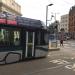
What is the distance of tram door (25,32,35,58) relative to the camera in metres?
19.3

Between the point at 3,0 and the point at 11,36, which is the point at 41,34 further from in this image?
the point at 3,0

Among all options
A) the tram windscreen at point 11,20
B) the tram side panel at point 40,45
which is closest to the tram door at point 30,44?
the tram side panel at point 40,45

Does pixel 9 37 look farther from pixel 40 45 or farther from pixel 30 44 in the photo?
pixel 40 45

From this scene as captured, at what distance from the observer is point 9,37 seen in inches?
694

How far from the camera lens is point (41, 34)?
21.3 metres

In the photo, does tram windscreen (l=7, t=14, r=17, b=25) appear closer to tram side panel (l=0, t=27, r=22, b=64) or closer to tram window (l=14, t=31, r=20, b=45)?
tram side panel (l=0, t=27, r=22, b=64)

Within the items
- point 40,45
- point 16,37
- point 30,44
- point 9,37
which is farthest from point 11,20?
point 40,45

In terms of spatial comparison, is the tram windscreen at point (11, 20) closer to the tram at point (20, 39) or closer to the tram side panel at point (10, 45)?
the tram at point (20, 39)

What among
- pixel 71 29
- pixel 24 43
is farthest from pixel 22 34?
pixel 71 29

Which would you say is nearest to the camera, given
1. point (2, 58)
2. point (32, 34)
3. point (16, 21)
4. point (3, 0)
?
point (2, 58)

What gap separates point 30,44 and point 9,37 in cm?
243

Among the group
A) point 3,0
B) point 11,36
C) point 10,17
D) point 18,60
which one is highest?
point 3,0

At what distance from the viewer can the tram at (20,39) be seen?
17172 millimetres

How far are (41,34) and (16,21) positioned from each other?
11.6 ft
